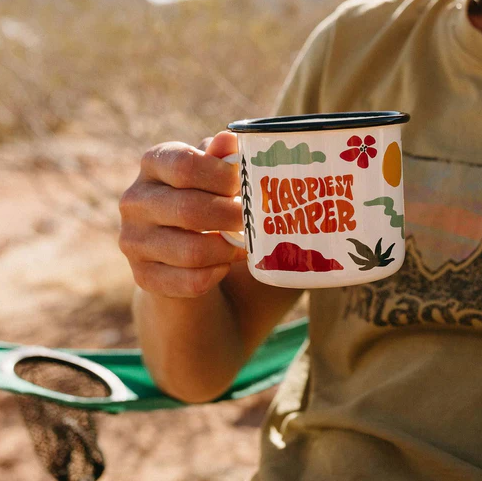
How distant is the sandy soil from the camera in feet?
7.43

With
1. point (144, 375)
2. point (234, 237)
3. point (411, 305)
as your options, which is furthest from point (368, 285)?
point (144, 375)

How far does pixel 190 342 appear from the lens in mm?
1057

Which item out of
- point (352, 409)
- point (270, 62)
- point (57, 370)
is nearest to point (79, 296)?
point (270, 62)

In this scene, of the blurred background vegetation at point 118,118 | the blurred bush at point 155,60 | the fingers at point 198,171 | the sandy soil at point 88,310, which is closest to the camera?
the fingers at point 198,171

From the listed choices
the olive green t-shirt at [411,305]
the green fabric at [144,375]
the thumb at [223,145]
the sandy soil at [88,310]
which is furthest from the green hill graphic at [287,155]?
the sandy soil at [88,310]

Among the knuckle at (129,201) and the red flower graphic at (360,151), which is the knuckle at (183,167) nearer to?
the knuckle at (129,201)

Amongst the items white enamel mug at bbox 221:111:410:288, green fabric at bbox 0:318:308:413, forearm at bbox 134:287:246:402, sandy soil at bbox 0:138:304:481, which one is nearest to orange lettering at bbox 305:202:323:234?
white enamel mug at bbox 221:111:410:288

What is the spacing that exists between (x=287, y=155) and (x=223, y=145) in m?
0.14

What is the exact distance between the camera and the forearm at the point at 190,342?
3.37ft

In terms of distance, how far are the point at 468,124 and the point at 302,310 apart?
2.22 m

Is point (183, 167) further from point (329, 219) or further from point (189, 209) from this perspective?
point (329, 219)

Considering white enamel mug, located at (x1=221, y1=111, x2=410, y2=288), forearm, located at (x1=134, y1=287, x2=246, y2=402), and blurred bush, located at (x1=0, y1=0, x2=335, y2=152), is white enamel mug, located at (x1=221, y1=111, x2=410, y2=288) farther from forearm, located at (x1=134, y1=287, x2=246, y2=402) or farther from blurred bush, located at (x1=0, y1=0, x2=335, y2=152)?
blurred bush, located at (x1=0, y1=0, x2=335, y2=152)

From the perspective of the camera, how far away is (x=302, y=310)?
308 cm

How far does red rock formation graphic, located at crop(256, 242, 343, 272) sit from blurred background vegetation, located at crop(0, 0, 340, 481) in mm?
1514
